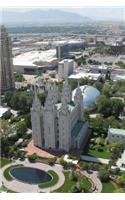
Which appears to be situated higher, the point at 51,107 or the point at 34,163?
the point at 51,107

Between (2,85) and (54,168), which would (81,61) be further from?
(54,168)

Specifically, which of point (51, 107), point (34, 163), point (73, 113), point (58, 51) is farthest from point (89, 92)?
point (58, 51)

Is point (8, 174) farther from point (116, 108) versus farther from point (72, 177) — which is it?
point (116, 108)

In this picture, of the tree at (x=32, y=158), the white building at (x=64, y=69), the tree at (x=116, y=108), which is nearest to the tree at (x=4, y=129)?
the tree at (x=32, y=158)

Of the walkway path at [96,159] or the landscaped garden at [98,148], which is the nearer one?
the walkway path at [96,159]

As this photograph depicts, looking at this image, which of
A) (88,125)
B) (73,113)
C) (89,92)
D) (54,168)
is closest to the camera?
(54,168)

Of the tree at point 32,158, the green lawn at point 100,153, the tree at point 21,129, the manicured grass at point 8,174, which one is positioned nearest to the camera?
the manicured grass at point 8,174

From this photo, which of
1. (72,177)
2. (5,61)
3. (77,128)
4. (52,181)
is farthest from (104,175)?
(5,61)

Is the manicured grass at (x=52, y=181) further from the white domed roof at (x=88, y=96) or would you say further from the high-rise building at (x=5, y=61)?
the high-rise building at (x=5, y=61)
